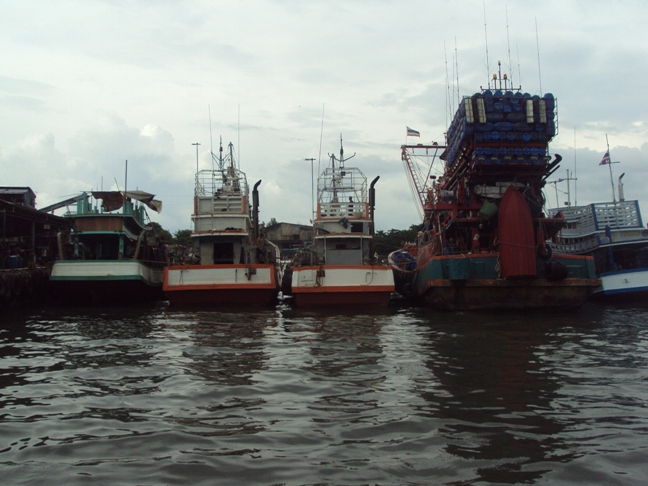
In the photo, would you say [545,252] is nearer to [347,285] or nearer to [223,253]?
[347,285]

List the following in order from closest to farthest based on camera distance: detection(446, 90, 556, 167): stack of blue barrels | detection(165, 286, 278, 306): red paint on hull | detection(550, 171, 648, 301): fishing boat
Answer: detection(165, 286, 278, 306): red paint on hull
detection(446, 90, 556, 167): stack of blue barrels
detection(550, 171, 648, 301): fishing boat

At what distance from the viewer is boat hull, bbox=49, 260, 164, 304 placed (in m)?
21.0

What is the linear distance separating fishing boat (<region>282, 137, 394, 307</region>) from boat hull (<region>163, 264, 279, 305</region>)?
46.4 inches

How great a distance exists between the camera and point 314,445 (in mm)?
5473

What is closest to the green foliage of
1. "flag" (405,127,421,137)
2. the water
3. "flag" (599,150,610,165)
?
"flag" (405,127,421,137)

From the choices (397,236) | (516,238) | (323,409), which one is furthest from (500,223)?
(397,236)

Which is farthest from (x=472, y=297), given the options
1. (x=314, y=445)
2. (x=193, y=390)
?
(x=314, y=445)

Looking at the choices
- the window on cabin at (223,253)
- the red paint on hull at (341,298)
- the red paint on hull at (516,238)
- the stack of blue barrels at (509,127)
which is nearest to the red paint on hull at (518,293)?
the red paint on hull at (516,238)

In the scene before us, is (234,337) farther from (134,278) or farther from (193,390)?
(134,278)

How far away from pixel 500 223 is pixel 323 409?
533 inches

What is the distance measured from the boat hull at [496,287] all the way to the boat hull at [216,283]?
584 cm

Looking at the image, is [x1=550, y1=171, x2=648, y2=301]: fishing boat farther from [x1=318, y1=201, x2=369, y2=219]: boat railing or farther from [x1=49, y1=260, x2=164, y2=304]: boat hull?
[x1=49, y1=260, x2=164, y2=304]: boat hull

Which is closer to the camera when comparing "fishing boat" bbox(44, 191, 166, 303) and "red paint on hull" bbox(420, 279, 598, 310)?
"red paint on hull" bbox(420, 279, 598, 310)

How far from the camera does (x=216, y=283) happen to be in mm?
19375
